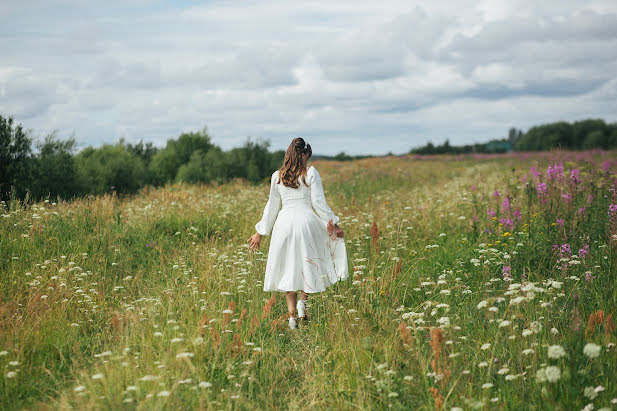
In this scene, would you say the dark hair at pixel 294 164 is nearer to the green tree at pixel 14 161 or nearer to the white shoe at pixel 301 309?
the white shoe at pixel 301 309

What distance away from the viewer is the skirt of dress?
18.0 feet

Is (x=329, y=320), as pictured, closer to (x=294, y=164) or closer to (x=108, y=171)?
(x=294, y=164)

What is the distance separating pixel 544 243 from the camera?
640 centimetres

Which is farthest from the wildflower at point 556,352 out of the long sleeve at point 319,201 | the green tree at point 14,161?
the green tree at point 14,161

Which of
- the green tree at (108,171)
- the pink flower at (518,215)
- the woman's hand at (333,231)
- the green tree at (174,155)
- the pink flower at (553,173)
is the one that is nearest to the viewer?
the woman's hand at (333,231)

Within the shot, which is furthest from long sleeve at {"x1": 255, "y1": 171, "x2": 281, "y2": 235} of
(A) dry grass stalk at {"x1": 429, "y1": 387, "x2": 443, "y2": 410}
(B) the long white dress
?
(A) dry grass stalk at {"x1": 429, "y1": 387, "x2": 443, "y2": 410}

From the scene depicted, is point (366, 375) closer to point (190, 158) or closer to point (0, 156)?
point (0, 156)

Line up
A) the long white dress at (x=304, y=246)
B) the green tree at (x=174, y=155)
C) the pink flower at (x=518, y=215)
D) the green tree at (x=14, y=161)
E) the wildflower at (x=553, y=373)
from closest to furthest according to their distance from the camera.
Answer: the wildflower at (x=553, y=373) < the long white dress at (x=304, y=246) < the pink flower at (x=518, y=215) < the green tree at (x=14, y=161) < the green tree at (x=174, y=155)

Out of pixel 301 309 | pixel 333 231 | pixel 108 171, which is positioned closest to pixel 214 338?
pixel 301 309

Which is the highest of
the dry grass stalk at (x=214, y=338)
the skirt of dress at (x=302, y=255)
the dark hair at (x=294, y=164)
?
the dark hair at (x=294, y=164)

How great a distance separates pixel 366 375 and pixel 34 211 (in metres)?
7.34

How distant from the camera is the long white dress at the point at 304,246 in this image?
217 inches

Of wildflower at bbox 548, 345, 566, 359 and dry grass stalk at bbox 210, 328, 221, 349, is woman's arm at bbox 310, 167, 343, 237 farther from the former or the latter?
wildflower at bbox 548, 345, 566, 359

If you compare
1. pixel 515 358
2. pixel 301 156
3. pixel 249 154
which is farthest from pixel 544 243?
pixel 249 154
